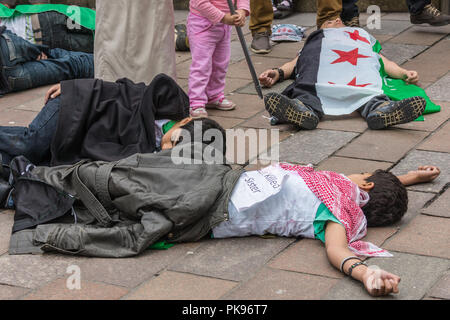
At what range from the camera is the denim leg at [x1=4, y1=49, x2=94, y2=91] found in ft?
18.7

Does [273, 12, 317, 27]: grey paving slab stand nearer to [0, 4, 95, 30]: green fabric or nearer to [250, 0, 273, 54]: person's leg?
[250, 0, 273, 54]: person's leg

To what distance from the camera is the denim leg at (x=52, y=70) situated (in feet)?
18.7

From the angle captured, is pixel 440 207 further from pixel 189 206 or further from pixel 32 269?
pixel 32 269

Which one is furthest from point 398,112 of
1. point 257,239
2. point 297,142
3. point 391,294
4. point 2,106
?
point 2,106

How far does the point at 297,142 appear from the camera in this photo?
4551 millimetres

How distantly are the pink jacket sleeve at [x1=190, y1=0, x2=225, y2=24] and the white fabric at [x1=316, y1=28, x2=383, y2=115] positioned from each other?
31.3 inches

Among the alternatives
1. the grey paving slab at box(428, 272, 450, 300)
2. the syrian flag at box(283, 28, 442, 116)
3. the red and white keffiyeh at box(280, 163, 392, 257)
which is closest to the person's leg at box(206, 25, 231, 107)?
the syrian flag at box(283, 28, 442, 116)

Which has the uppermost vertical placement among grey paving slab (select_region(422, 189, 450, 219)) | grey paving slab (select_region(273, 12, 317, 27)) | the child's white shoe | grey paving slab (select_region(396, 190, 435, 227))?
grey paving slab (select_region(422, 189, 450, 219))

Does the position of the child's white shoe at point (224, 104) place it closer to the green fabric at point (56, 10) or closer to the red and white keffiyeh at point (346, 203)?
the green fabric at point (56, 10)

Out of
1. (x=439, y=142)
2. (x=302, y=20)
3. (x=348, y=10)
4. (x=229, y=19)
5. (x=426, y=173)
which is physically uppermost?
(x=229, y=19)

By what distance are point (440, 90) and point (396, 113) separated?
2.98 feet

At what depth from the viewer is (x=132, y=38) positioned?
16.4 ft

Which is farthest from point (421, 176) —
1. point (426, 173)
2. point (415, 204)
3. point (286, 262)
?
point (286, 262)
